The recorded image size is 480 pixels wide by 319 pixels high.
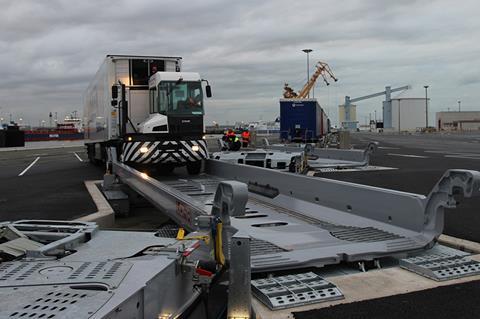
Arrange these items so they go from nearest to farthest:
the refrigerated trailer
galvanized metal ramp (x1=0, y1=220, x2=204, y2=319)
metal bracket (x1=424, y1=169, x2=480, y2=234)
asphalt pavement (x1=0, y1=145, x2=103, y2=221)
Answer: galvanized metal ramp (x1=0, y1=220, x2=204, y2=319)
metal bracket (x1=424, y1=169, x2=480, y2=234)
asphalt pavement (x1=0, y1=145, x2=103, y2=221)
the refrigerated trailer

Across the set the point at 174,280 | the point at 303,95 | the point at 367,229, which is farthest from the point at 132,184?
the point at 303,95

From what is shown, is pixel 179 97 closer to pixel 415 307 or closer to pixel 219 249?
pixel 219 249

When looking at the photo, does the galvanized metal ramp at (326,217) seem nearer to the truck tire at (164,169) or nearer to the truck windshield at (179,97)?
the truck windshield at (179,97)

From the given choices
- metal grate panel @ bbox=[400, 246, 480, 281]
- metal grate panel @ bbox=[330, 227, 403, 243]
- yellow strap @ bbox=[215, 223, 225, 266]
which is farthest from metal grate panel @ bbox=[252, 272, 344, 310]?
metal grate panel @ bbox=[330, 227, 403, 243]

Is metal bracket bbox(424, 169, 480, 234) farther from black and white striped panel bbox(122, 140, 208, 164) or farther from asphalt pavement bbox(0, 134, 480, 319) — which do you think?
black and white striped panel bbox(122, 140, 208, 164)

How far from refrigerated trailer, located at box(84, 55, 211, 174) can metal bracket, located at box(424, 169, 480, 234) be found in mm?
8259

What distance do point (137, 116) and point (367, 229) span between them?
9927 millimetres

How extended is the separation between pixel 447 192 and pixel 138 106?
35.7ft

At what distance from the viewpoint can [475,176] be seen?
4.54 metres

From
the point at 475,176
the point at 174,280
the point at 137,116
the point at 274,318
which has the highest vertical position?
the point at 137,116

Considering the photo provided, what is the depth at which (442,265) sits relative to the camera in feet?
15.2

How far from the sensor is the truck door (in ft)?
46.5

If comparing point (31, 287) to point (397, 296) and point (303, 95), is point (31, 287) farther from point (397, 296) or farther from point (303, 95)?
point (303, 95)

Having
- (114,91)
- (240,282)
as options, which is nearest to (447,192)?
(240,282)
